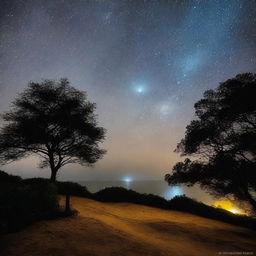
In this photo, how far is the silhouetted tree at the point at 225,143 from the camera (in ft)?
48.0

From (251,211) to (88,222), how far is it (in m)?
15.0

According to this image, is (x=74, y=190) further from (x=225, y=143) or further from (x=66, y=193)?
(x=225, y=143)

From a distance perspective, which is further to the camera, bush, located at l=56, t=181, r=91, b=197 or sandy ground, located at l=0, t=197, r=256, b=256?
bush, located at l=56, t=181, r=91, b=197

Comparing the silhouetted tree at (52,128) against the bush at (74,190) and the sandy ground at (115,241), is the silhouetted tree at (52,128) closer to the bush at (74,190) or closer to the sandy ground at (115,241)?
the bush at (74,190)

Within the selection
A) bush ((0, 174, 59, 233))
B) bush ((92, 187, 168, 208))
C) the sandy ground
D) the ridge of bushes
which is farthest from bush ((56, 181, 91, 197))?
the sandy ground

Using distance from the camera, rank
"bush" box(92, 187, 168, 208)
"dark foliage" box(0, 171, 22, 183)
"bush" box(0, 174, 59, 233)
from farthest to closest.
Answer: "dark foliage" box(0, 171, 22, 183)
"bush" box(92, 187, 168, 208)
"bush" box(0, 174, 59, 233)

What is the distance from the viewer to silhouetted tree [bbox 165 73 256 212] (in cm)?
1462

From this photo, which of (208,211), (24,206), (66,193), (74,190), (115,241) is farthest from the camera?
(74,190)

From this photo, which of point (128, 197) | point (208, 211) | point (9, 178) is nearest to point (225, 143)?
point (208, 211)

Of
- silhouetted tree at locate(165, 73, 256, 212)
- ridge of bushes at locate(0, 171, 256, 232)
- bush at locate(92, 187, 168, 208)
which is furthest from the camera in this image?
bush at locate(92, 187, 168, 208)

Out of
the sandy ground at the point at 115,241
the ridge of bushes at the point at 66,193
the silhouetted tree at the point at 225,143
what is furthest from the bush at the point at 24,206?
the silhouetted tree at the point at 225,143

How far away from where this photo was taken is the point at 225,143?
16.1 meters

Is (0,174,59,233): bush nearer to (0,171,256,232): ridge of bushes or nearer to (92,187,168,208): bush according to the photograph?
(0,171,256,232): ridge of bushes

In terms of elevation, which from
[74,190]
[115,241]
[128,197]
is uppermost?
[74,190]
